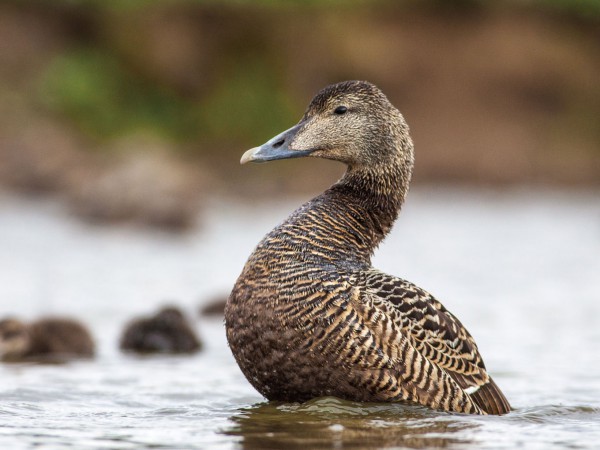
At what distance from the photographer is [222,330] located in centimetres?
934

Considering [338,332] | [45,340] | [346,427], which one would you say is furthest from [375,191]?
[45,340]

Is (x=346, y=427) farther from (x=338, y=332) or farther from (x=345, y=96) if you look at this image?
(x=345, y=96)

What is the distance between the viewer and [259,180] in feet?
71.4

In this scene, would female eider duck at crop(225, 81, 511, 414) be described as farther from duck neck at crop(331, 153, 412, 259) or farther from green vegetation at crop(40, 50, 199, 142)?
green vegetation at crop(40, 50, 199, 142)

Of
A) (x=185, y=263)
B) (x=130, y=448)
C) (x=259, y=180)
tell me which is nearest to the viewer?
(x=130, y=448)

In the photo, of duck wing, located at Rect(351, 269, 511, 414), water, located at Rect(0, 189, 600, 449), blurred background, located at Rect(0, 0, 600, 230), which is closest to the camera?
water, located at Rect(0, 189, 600, 449)

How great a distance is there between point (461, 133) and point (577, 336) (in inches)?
656

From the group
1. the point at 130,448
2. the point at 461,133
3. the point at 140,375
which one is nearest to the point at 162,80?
the point at 461,133

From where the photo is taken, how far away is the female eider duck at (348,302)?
5.58 meters

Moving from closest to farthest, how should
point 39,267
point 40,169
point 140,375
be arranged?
point 140,375 < point 39,267 < point 40,169

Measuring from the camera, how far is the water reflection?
5250 millimetres

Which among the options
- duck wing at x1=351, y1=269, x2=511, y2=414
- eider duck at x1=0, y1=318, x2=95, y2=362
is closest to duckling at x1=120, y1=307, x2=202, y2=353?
eider duck at x1=0, y1=318, x2=95, y2=362

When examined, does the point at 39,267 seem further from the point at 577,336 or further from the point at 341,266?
the point at 341,266

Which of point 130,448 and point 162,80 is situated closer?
point 130,448
